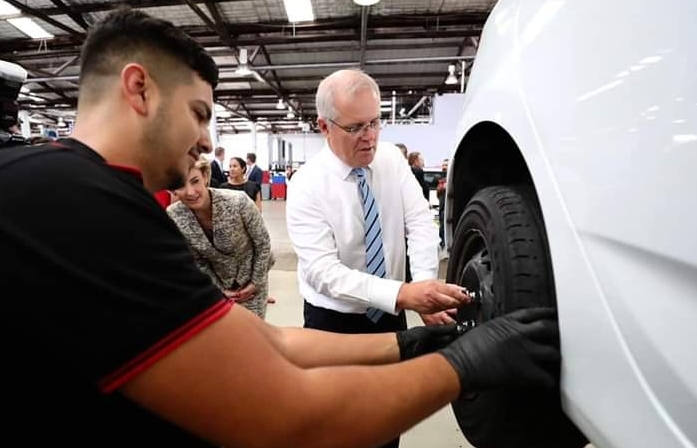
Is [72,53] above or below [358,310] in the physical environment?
above

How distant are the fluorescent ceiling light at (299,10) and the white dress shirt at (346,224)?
4969mm

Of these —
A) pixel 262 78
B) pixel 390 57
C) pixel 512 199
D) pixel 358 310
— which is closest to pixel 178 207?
pixel 358 310

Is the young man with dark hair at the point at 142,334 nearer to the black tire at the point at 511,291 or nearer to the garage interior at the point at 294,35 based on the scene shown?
the black tire at the point at 511,291

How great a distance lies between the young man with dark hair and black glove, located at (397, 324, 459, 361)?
274 millimetres

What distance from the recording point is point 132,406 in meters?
0.66

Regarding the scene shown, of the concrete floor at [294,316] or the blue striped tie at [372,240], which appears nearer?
the blue striped tie at [372,240]

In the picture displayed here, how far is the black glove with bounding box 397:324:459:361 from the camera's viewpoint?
3.51 ft

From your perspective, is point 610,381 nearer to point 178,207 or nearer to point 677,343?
point 677,343

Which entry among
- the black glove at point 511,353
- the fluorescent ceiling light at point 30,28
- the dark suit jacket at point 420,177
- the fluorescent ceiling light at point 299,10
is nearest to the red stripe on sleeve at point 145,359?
the black glove at point 511,353

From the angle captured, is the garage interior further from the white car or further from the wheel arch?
the white car

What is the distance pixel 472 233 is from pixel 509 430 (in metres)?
0.41

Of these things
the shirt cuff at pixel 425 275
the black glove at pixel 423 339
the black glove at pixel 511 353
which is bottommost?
the black glove at pixel 423 339

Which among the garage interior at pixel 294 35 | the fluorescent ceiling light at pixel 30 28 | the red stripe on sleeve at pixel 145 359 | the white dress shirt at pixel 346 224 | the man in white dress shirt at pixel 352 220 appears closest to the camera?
the red stripe on sleeve at pixel 145 359

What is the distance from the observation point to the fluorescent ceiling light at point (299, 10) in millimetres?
5895
